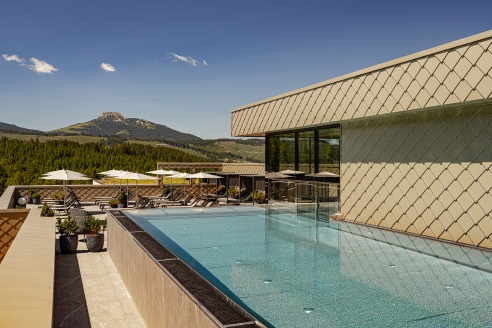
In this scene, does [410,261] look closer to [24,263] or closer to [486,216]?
[486,216]

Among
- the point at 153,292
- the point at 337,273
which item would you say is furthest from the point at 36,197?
the point at 337,273

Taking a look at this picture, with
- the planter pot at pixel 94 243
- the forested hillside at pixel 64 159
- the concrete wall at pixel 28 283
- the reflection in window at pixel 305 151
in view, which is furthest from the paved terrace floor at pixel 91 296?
the forested hillside at pixel 64 159

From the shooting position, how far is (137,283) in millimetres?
6480

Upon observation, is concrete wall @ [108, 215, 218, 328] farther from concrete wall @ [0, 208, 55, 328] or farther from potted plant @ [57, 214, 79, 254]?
potted plant @ [57, 214, 79, 254]

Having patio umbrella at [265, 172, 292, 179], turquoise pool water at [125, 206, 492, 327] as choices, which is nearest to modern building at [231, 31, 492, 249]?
turquoise pool water at [125, 206, 492, 327]

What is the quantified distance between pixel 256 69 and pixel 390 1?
28459 mm

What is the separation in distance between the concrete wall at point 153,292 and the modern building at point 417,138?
6726 mm

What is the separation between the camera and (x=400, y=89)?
9.95 meters

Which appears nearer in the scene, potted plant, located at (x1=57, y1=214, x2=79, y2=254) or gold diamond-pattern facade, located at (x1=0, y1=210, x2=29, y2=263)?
gold diamond-pattern facade, located at (x1=0, y1=210, x2=29, y2=263)

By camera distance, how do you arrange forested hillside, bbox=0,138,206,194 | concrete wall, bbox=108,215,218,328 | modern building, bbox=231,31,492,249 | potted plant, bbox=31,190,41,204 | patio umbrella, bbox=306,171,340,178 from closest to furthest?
concrete wall, bbox=108,215,218,328 < modern building, bbox=231,31,492,249 < patio umbrella, bbox=306,171,340,178 < potted plant, bbox=31,190,41,204 < forested hillside, bbox=0,138,206,194

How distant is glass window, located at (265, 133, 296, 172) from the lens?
17.3m

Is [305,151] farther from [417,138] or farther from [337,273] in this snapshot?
[337,273]

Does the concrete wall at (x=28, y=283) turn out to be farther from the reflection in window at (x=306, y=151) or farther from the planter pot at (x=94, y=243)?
the reflection in window at (x=306, y=151)

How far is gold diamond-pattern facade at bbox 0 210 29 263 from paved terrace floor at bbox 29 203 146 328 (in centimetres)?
109
